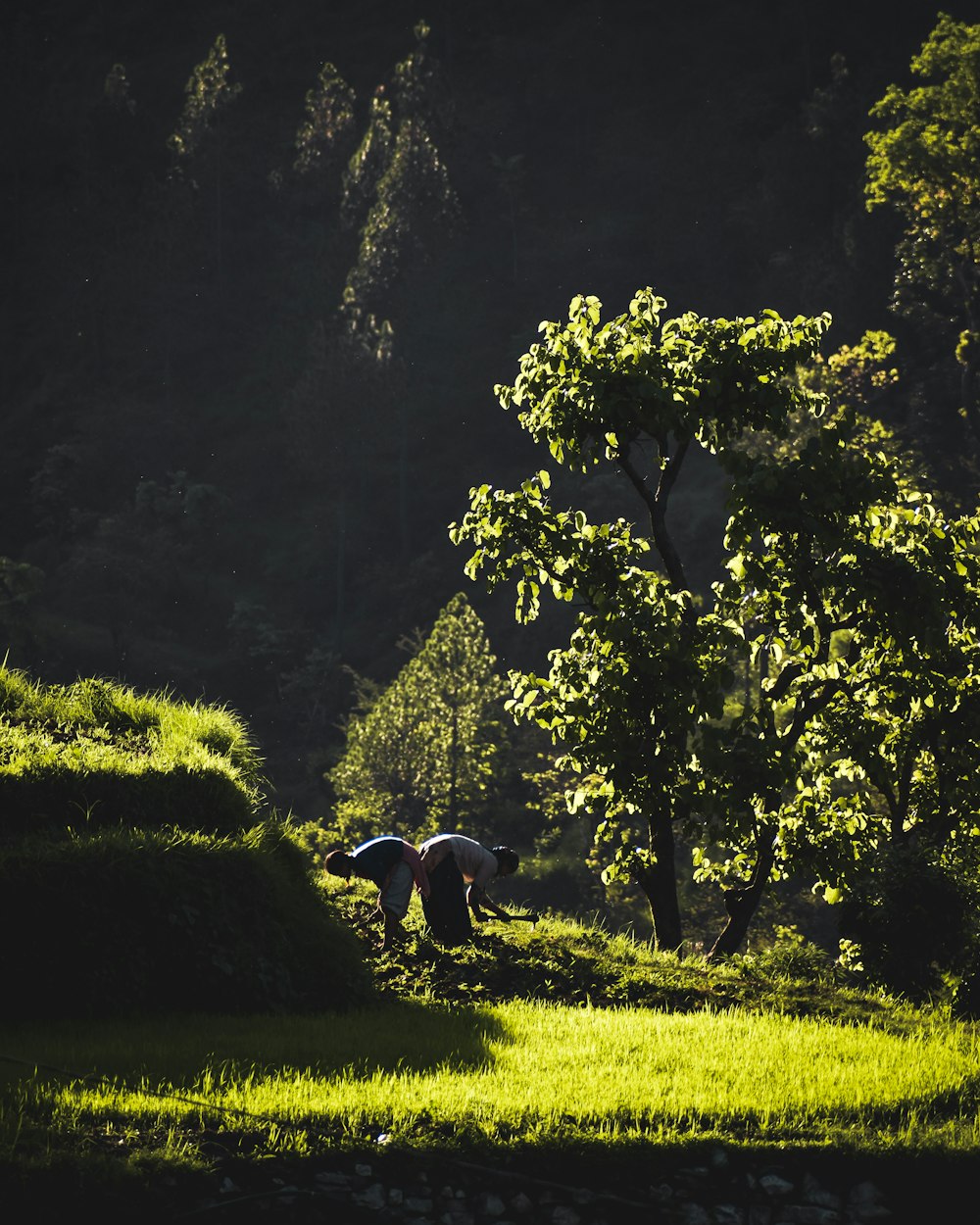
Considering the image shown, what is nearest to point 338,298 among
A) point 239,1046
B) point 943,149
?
point 943,149

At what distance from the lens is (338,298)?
86.8 meters

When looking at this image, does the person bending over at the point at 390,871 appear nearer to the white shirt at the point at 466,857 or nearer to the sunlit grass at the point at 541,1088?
the white shirt at the point at 466,857

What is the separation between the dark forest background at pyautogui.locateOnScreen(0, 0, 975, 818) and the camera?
72062 mm

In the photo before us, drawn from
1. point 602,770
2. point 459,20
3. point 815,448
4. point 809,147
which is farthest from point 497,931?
point 459,20

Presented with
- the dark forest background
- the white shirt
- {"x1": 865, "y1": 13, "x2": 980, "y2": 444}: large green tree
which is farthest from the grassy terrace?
the dark forest background

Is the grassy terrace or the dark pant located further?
the dark pant

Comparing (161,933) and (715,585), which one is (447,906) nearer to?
(161,933)

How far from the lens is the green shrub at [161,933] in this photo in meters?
9.09

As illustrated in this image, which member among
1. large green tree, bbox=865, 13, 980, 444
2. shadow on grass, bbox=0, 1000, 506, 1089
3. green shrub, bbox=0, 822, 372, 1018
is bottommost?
shadow on grass, bbox=0, 1000, 506, 1089

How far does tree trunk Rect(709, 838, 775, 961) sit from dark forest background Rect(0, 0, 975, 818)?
1828 inches

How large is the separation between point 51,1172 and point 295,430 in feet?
240

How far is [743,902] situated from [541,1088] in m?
7.02

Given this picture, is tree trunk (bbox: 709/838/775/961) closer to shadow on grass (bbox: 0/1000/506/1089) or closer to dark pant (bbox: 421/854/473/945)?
dark pant (bbox: 421/854/473/945)

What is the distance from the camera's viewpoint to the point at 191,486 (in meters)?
79.6
